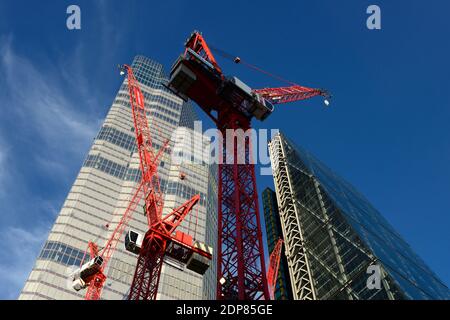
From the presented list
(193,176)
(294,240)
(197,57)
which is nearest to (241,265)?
(197,57)

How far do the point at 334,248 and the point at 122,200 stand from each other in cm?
4535

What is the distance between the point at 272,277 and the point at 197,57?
187 feet

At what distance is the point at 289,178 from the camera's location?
115 meters

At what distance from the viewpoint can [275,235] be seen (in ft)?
430

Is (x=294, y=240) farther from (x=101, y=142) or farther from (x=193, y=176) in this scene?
(x=101, y=142)

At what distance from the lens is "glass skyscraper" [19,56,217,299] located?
81.2 meters

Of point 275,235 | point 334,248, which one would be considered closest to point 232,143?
point 334,248

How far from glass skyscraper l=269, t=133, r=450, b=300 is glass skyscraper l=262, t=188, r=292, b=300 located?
16.5 meters

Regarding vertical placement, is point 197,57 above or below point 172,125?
below

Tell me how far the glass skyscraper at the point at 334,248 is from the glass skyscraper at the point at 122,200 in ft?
64.9

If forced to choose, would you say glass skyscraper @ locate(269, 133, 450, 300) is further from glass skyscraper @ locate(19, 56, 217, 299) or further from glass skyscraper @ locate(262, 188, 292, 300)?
glass skyscraper @ locate(19, 56, 217, 299)

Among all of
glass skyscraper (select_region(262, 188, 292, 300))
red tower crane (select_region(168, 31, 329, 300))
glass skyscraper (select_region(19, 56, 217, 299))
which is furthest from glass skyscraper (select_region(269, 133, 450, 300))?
red tower crane (select_region(168, 31, 329, 300))

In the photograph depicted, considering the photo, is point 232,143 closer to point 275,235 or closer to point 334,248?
point 334,248
